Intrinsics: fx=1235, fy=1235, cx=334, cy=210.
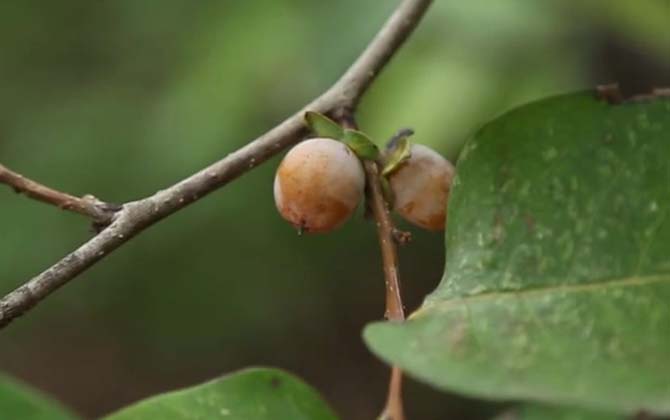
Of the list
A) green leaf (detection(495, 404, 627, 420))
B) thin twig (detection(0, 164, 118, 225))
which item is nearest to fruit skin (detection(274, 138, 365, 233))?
thin twig (detection(0, 164, 118, 225))

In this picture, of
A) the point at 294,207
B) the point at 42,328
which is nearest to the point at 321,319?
the point at 42,328

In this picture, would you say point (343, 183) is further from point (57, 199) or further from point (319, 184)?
point (57, 199)

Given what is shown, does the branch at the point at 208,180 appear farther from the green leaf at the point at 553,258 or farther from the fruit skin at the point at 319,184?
the green leaf at the point at 553,258

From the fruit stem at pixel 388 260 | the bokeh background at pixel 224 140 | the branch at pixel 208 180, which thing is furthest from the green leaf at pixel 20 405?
the bokeh background at pixel 224 140

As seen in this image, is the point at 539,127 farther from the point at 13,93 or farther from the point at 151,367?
the point at 151,367

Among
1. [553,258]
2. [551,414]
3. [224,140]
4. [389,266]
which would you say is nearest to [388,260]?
[389,266]

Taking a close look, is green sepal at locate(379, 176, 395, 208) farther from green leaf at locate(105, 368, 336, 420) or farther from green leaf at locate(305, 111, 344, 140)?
green leaf at locate(105, 368, 336, 420)
